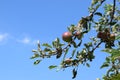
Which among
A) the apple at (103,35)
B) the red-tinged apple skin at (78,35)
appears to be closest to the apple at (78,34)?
the red-tinged apple skin at (78,35)

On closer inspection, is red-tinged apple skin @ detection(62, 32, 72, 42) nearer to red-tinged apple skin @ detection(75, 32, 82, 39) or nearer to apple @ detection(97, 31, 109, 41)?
red-tinged apple skin @ detection(75, 32, 82, 39)

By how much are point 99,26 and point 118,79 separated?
99.0 inches

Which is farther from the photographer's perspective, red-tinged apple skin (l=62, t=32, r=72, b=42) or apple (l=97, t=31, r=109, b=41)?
apple (l=97, t=31, r=109, b=41)

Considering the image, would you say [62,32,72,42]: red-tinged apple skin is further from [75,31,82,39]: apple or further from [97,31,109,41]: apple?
[97,31,109,41]: apple

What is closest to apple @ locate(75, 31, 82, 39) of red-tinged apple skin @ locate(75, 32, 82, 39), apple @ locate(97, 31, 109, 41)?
red-tinged apple skin @ locate(75, 32, 82, 39)

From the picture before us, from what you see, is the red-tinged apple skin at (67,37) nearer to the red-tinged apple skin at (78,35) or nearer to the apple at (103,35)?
the red-tinged apple skin at (78,35)

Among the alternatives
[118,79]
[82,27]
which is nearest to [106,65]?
[82,27]

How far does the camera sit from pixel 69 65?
470cm

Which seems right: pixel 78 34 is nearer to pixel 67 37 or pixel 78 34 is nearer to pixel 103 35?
pixel 67 37

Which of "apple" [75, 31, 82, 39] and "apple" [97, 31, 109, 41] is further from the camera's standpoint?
"apple" [97, 31, 109, 41]

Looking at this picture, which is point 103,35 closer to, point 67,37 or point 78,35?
point 78,35

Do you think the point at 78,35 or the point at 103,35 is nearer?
the point at 78,35

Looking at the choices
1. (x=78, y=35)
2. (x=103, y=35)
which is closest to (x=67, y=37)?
(x=78, y=35)

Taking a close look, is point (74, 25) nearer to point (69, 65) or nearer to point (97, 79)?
point (69, 65)
